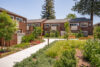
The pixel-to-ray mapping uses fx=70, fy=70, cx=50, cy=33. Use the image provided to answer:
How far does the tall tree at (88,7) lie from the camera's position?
2866 centimetres

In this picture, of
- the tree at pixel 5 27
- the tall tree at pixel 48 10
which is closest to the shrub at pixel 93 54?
the tree at pixel 5 27

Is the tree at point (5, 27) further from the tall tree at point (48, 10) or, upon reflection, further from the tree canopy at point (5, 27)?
the tall tree at point (48, 10)

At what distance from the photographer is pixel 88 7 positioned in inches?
1173

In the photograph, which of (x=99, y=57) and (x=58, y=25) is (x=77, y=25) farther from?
(x=99, y=57)

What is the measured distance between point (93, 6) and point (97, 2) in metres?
2.03

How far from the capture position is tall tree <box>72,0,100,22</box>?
94.0 ft

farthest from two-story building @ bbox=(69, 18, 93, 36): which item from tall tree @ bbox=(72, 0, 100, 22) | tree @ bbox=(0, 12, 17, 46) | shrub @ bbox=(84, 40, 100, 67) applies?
tree @ bbox=(0, 12, 17, 46)

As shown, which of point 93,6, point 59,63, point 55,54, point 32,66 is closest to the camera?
point 59,63

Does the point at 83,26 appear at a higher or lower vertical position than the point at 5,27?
higher

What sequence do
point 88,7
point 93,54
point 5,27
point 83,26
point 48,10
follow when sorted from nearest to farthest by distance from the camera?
point 93,54, point 5,27, point 83,26, point 88,7, point 48,10

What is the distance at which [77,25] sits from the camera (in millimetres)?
26875

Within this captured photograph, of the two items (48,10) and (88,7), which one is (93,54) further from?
(48,10)

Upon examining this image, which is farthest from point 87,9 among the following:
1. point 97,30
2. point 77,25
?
point 97,30

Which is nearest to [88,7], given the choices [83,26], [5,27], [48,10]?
[83,26]
